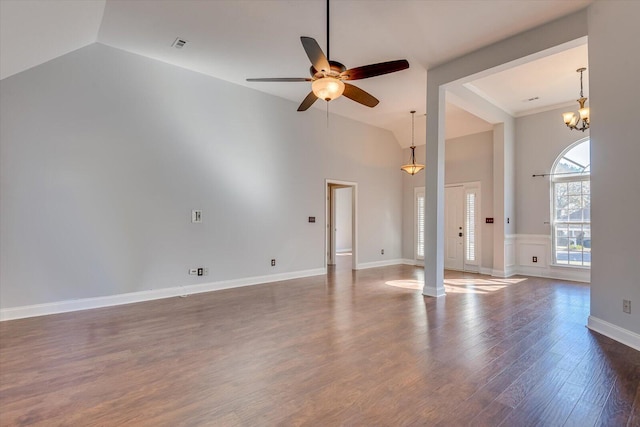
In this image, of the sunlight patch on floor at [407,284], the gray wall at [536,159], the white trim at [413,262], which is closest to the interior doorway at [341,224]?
the white trim at [413,262]

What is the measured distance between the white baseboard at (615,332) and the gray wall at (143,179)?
4.46 meters

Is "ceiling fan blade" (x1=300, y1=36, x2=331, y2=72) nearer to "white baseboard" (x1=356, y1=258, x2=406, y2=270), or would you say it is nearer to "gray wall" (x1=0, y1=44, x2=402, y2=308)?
"gray wall" (x1=0, y1=44, x2=402, y2=308)

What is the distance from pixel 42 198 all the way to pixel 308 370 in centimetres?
386

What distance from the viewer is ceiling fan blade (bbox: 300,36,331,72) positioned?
8.14ft

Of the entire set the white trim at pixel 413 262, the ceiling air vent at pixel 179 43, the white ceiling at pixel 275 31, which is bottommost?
the white trim at pixel 413 262

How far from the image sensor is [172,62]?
15.3 ft

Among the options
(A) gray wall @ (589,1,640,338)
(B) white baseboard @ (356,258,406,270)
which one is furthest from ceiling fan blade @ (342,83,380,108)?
(B) white baseboard @ (356,258,406,270)

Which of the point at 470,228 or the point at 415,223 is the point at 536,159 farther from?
the point at 415,223

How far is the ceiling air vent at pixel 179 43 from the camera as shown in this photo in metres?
4.01

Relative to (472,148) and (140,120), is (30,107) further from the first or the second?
(472,148)

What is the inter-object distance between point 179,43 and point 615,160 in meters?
5.19

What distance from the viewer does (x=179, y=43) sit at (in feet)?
13.4

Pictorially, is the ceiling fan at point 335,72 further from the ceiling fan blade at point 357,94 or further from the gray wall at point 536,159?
the gray wall at point 536,159

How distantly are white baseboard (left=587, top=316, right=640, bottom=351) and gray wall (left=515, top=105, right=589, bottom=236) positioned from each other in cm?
364
